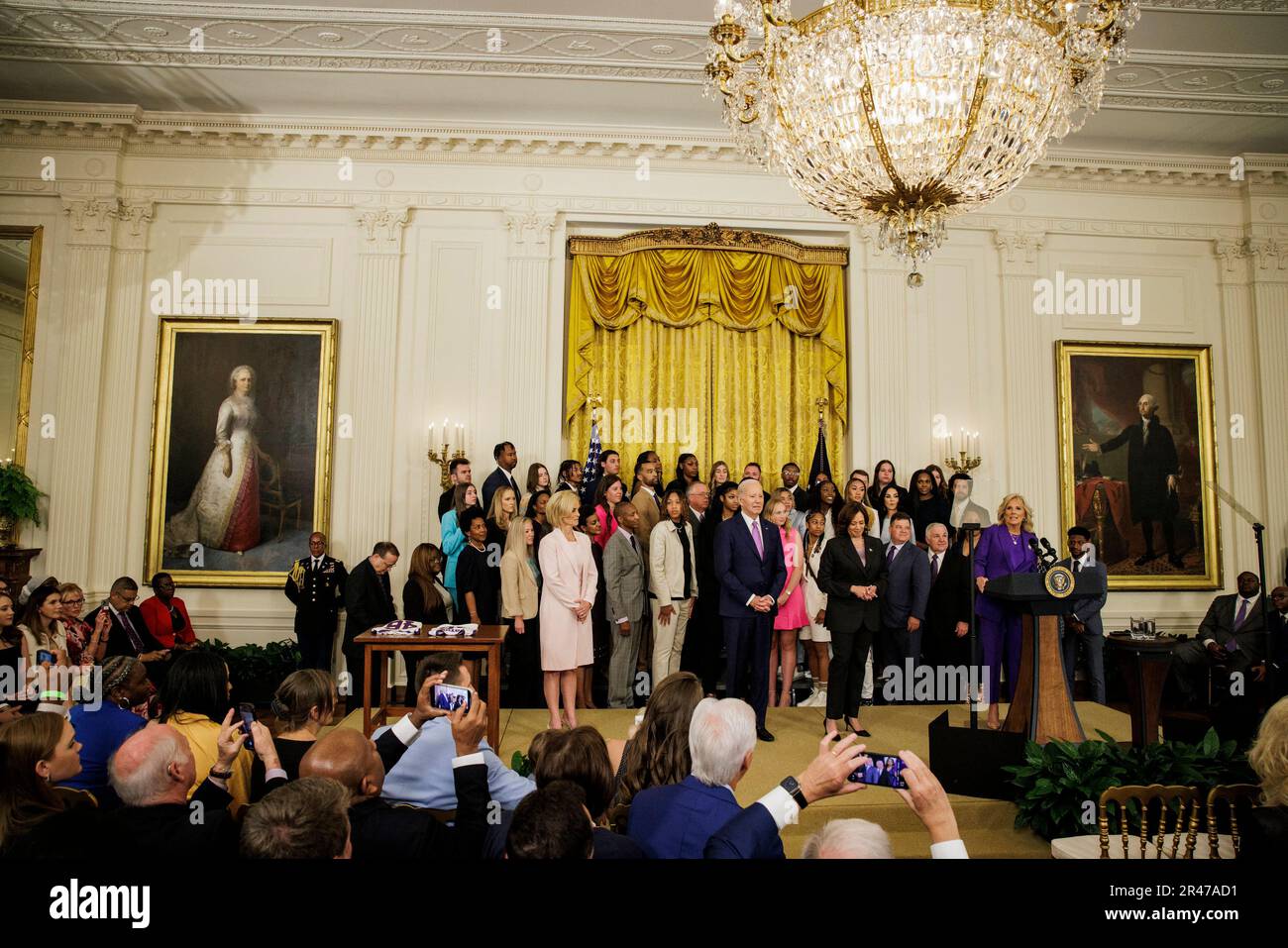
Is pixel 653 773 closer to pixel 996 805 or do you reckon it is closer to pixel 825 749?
pixel 825 749

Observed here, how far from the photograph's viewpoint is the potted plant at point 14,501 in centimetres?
798

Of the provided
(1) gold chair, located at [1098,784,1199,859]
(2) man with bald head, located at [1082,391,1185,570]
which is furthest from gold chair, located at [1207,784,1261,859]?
(2) man with bald head, located at [1082,391,1185,570]

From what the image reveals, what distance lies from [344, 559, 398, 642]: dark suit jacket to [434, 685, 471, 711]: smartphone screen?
478 centimetres

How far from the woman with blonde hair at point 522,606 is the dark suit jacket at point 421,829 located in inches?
153

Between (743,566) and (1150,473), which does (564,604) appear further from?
(1150,473)

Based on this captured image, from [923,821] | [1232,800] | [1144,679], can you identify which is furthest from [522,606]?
[923,821]

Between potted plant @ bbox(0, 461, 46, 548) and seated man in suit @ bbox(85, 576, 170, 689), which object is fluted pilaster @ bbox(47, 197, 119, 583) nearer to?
potted plant @ bbox(0, 461, 46, 548)

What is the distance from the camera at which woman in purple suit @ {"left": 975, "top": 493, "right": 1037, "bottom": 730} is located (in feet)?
20.7

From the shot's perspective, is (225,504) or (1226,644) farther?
(225,504)

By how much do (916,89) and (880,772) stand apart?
336 cm

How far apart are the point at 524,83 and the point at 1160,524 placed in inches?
340

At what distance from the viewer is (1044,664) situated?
5160 millimetres

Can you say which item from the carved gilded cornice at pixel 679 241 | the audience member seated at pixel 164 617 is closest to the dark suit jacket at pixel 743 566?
the carved gilded cornice at pixel 679 241
